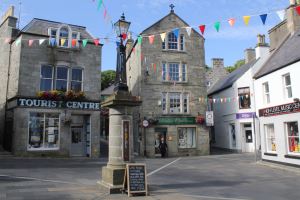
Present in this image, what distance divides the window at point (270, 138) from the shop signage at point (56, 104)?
12.2m

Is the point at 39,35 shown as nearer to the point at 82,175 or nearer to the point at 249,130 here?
the point at 82,175

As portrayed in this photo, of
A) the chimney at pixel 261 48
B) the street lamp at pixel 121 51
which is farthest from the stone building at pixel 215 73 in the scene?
the street lamp at pixel 121 51

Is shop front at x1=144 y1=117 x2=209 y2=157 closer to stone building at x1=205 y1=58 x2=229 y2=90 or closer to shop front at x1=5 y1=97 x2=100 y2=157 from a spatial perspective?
shop front at x1=5 y1=97 x2=100 y2=157

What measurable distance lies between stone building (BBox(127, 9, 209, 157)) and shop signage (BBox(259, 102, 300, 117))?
799 centimetres

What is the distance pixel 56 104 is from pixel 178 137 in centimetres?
1079

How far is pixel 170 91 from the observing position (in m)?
27.5

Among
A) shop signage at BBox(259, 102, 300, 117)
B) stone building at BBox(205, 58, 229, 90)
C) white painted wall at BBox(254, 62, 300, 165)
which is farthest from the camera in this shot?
stone building at BBox(205, 58, 229, 90)

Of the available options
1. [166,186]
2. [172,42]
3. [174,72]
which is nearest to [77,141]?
[174,72]

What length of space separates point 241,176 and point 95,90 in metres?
13.7

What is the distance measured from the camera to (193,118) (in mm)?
27469

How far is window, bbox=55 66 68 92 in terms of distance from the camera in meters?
23.0

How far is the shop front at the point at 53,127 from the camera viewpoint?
2109cm

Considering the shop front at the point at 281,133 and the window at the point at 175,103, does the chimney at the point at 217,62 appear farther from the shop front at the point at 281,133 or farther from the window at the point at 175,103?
the shop front at the point at 281,133

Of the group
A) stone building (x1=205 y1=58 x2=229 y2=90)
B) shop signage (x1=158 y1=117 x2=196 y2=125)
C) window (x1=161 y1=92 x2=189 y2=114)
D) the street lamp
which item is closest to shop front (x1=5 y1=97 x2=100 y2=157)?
shop signage (x1=158 y1=117 x2=196 y2=125)
